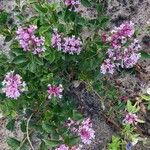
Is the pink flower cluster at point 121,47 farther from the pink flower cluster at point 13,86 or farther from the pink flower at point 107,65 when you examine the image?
the pink flower cluster at point 13,86

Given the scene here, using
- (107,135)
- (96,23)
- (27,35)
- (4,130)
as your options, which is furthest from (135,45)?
(4,130)

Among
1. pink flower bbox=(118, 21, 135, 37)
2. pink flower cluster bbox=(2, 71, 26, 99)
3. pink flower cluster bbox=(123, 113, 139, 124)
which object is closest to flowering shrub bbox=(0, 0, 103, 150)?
pink flower cluster bbox=(2, 71, 26, 99)

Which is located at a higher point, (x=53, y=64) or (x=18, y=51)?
(x=18, y=51)

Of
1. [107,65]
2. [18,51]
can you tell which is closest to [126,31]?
[107,65]

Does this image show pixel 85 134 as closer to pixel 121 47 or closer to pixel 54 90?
pixel 54 90

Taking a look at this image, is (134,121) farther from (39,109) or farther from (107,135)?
(39,109)

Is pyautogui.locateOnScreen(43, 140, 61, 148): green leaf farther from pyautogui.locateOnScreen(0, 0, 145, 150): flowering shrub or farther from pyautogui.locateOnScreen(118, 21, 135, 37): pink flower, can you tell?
pyautogui.locateOnScreen(118, 21, 135, 37): pink flower
